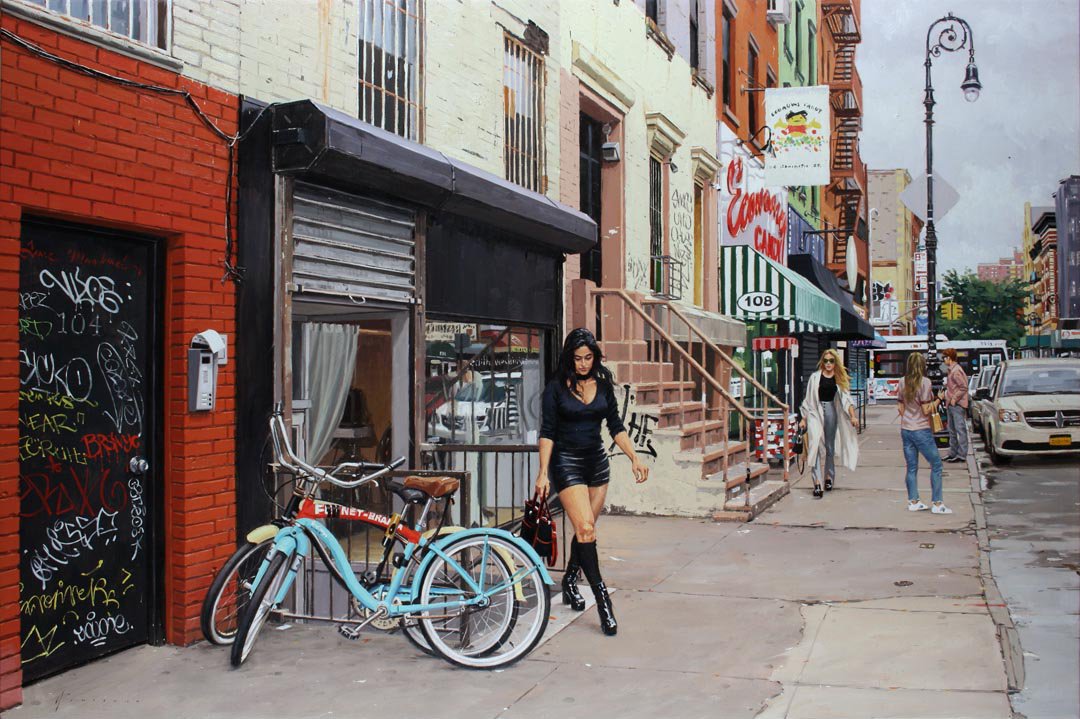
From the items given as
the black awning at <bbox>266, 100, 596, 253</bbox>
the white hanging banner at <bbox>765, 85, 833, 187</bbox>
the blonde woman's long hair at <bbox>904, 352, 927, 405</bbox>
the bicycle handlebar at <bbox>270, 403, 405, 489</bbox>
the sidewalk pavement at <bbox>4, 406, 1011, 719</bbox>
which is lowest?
the sidewalk pavement at <bbox>4, 406, 1011, 719</bbox>

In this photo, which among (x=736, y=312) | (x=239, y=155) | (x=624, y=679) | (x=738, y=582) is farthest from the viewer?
(x=736, y=312)

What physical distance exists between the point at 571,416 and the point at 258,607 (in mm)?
2286

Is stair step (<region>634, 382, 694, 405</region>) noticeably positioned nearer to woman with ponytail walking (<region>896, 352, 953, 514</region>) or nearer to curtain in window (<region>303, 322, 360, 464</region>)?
woman with ponytail walking (<region>896, 352, 953, 514</region>)

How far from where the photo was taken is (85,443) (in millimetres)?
5680

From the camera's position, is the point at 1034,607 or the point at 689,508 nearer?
the point at 1034,607

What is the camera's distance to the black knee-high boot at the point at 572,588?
7273mm

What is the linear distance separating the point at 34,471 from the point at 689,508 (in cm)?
745

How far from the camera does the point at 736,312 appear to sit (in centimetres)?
→ 1950

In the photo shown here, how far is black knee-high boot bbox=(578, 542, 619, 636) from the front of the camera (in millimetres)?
6628

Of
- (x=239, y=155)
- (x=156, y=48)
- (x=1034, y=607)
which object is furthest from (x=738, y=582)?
(x=156, y=48)

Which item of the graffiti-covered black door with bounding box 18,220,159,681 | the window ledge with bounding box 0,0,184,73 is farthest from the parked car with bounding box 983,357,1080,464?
the window ledge with bounding box 0,0,184,73

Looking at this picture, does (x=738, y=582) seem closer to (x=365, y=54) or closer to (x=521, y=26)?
(x=365, y=54)

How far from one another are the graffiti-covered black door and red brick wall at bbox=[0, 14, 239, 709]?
134mm

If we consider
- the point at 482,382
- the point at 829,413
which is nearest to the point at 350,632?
the point at 482,382
